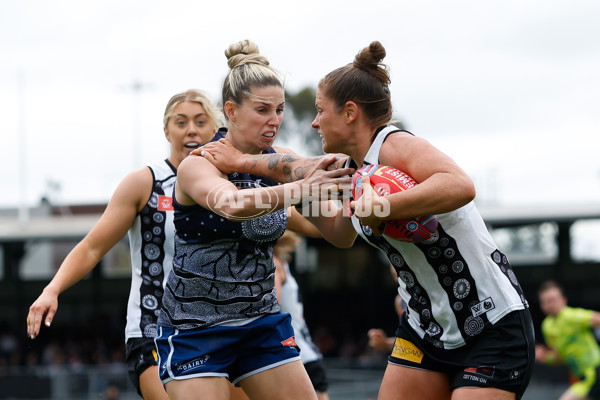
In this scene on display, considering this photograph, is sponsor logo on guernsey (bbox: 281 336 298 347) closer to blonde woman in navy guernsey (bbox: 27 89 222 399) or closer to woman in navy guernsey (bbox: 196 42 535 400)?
woman in navy guernsey (bbox: 196 42 535 400)

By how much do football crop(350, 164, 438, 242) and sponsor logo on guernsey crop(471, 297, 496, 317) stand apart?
388mm

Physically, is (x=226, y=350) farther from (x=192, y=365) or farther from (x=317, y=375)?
(x=317, y=375)

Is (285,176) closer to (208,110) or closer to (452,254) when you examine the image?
Answer: (452,254)

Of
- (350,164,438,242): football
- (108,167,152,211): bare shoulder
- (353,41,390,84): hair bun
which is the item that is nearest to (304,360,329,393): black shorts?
(108,167,152,211): bare shoulder

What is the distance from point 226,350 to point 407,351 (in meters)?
0.86

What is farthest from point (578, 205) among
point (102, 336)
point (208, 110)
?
point (208, 110)

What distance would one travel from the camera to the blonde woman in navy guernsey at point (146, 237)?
14.7 ft

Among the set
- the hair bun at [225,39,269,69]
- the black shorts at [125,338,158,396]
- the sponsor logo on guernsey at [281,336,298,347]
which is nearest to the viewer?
the sponsor logo on guernsey at [281,336,298,347]

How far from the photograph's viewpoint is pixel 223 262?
362 cm

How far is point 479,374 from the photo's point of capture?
11.5 feet

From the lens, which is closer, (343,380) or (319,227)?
(319,227)

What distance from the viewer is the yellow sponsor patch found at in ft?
12.5

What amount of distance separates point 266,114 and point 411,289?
1031mm

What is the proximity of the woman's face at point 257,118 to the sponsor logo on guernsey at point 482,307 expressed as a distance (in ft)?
3.87
